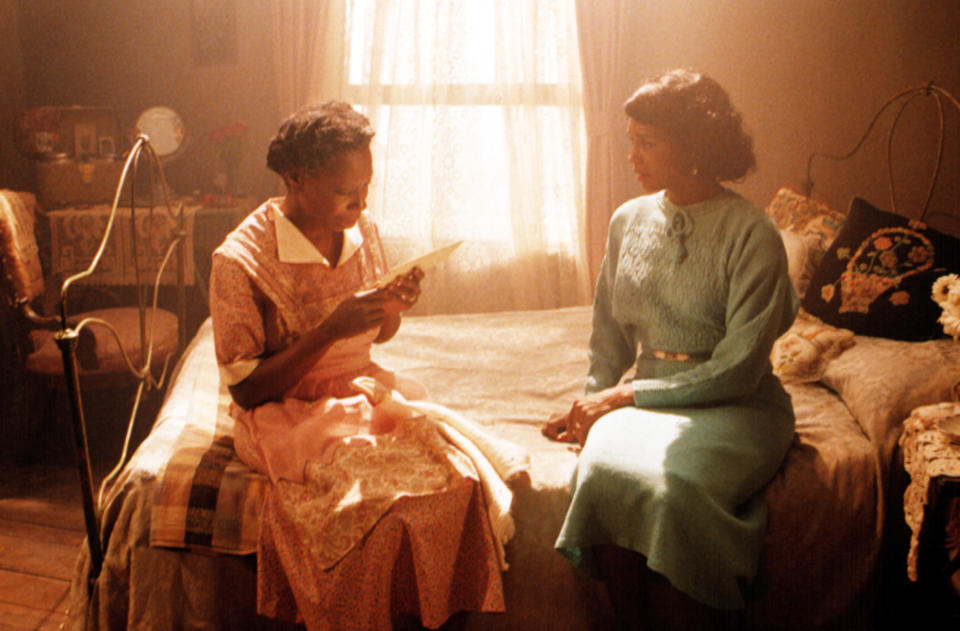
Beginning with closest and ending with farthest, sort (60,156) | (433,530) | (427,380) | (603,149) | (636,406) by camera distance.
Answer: (433,530)
(636,406)
(427,380)
(60,156)
(603,149)

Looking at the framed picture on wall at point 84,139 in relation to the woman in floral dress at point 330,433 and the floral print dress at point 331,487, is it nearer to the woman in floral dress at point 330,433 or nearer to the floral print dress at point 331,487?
the woman in floral dress at point 330,433

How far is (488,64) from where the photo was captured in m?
4.04

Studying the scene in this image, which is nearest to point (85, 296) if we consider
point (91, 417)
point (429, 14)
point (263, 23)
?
point (91, 417)

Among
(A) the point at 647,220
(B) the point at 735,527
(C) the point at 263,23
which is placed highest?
(C) the point at 263,23

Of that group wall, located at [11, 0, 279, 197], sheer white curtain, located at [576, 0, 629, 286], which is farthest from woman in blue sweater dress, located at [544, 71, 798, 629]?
wall, located at [11, 0, 279, 197]

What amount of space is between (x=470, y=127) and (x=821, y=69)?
61.2 inches

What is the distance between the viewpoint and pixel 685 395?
1872 mm

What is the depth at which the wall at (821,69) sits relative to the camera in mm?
3189

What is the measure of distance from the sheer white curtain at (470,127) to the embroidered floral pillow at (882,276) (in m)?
1.54

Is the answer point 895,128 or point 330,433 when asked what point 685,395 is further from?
point 895,128

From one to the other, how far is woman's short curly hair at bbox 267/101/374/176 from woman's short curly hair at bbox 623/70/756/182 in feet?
2.07

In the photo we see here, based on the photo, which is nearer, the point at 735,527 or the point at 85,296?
the point at 735,527

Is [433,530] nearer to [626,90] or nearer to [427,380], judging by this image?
[427,380]

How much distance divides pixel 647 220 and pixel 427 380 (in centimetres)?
85
